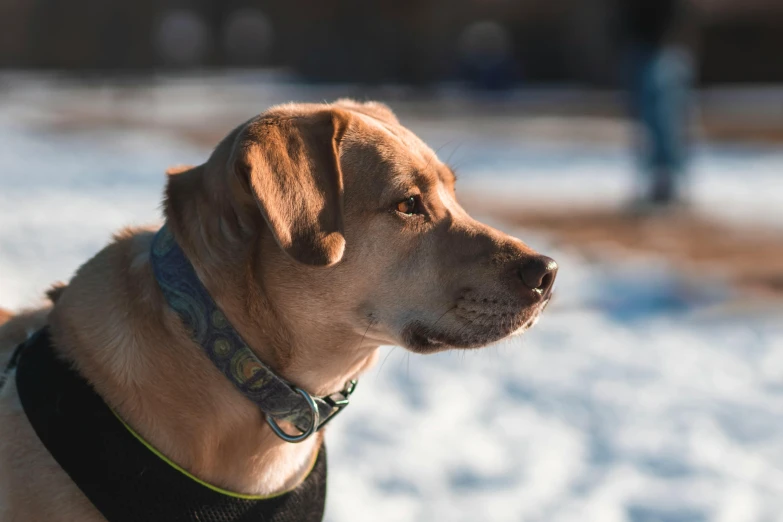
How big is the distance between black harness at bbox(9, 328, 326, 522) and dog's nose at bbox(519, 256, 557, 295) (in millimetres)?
1026

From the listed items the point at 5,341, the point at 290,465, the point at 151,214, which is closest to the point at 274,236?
the point at 290,465

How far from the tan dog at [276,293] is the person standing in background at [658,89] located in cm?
771

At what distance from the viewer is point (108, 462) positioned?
2.39m

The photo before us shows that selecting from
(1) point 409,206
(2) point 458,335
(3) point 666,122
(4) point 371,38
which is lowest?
(4) point 371,38

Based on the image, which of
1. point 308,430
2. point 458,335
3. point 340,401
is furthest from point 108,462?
point 458,335

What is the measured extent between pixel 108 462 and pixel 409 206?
1.14 m

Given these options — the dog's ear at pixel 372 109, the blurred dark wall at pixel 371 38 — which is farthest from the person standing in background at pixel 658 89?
the blurred dark wall at pixel 371 38

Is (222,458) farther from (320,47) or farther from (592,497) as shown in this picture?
(320,47)

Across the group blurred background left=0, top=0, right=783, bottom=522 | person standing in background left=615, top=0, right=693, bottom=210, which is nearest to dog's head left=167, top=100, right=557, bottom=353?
blurred background left=0, top=0, right=783, bottom=522

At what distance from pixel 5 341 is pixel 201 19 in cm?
4526

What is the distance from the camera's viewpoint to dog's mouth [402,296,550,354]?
2730 mm

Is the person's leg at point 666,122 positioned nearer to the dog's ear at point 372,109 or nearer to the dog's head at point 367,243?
the dog's ear at point 372,109

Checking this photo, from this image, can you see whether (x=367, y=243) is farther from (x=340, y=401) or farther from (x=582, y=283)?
(x=582, y=283)

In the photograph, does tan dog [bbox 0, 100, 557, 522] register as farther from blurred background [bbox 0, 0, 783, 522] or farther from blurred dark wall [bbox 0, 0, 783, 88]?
blurred dark wall [bbox 0, 0, 783, 88]
